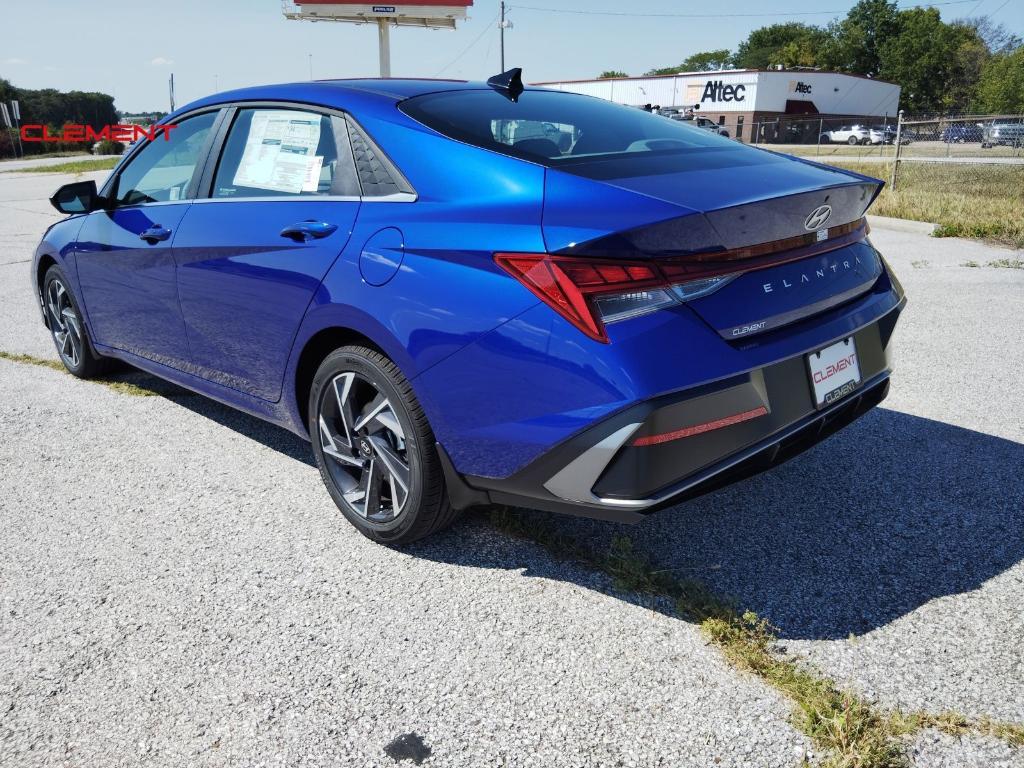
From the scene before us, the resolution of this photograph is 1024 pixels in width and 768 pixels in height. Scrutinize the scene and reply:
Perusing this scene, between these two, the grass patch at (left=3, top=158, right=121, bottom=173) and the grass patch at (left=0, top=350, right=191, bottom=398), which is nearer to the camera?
the grass patch at (left=0, top=350, right=191, bottom=398)

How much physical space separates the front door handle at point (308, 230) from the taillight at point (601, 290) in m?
1.02

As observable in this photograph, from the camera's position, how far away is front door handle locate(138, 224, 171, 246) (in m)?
3.82

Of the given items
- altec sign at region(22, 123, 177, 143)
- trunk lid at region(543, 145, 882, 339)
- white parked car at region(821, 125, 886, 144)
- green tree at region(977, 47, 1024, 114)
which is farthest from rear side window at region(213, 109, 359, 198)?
green tree at region(977, 47, 1024, 114)

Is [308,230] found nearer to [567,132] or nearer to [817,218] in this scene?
[567,132]

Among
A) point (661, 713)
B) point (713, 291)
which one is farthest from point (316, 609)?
point (713, 291)

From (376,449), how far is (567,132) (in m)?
1.33

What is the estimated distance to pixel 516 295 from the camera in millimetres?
2318

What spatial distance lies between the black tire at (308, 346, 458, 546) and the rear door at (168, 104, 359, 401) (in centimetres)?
27

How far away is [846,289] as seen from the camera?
2.74 metres

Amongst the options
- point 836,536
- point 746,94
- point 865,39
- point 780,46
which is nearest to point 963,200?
point 836,536

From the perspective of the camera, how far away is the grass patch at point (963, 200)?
10.4m

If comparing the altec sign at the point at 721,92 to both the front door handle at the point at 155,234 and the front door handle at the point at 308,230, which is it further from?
the front door handle at the point at 308,230

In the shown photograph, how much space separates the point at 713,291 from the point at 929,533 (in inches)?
56.3

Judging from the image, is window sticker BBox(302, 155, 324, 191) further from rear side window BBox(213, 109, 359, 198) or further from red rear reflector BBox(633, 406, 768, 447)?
red rear reflector BBox(633, 406, 768, 447)
